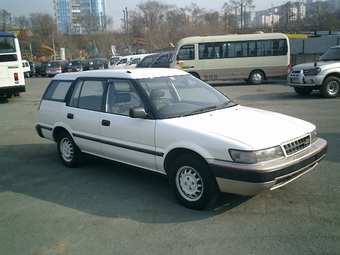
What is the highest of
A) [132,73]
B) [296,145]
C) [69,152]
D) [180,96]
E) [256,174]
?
[132,73]

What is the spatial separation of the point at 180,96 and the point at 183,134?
51.1 inches

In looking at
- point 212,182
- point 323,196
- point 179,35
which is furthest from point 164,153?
point 179,35

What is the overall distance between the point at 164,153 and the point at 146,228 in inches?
38.9

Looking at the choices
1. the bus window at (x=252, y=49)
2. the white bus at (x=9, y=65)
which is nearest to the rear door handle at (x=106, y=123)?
the white bus at (x=9, y=65)

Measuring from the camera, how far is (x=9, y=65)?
17.3 meters

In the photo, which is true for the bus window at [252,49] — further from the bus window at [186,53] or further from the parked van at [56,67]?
the parked van at [56,67]

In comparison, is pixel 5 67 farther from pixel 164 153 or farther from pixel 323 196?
pixel 323 196

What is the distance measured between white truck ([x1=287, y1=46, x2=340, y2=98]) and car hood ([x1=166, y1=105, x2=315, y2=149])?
897 centimetres

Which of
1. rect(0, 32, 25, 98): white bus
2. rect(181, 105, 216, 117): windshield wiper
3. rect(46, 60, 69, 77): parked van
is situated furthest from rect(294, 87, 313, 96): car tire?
rect(46, 60, 69, 77): parked van

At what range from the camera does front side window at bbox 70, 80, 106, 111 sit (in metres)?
5.82

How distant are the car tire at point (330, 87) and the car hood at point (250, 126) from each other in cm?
917

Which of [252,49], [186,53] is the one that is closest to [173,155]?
[186,53]

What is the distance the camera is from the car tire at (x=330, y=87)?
13.2 m

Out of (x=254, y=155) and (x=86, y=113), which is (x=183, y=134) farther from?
(x=86, y=113)
